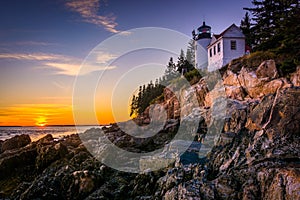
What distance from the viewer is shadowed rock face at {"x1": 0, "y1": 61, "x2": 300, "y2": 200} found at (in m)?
8.02

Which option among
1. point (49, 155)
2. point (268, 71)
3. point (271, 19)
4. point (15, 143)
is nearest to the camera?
point (49, 155)

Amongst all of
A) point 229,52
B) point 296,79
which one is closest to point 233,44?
point 229,52

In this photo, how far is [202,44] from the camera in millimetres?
41750

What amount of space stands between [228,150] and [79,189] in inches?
268

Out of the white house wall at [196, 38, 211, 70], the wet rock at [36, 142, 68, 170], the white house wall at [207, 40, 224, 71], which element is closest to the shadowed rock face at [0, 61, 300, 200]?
the wet rock at [36, 142, 68, 170]

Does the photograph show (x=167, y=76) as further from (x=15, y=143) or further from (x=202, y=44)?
(x=15, y=143)

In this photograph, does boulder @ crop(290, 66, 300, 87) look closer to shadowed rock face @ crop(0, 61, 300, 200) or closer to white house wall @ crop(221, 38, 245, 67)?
shadowed rock face @ crop(0, 61, 300, 200)

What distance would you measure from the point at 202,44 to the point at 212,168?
33.3 meters

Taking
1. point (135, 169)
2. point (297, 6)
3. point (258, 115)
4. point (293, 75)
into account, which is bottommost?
point (135, 169)

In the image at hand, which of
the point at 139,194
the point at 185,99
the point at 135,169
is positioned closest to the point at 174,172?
the point at 139,194

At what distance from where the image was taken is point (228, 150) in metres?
11.6

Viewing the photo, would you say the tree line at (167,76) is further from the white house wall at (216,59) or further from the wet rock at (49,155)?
the wet rock at (49,155)

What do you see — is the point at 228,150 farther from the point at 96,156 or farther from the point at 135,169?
the point at 96,156

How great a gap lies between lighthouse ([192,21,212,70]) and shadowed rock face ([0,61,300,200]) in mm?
20496
